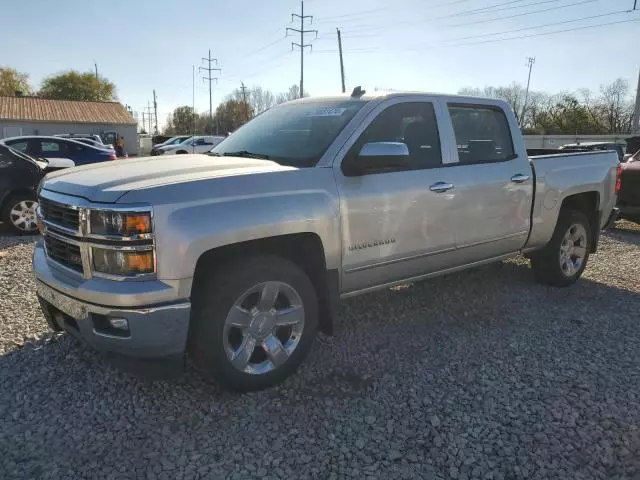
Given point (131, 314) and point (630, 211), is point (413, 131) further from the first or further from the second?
point (630, 211)

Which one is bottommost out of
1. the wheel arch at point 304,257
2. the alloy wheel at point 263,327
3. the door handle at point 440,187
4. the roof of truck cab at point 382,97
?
the alloy wheel at point 263,327

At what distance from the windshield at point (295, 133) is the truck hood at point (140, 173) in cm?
25

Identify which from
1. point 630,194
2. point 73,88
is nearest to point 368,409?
point 630,194

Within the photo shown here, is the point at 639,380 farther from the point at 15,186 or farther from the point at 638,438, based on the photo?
the point at 15,186

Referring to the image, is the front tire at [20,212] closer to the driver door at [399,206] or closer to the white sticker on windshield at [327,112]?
the white sticker on windshield at [327,112]

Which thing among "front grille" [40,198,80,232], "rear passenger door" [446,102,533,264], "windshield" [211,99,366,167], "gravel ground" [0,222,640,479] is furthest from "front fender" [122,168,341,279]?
"rear passenger door" [446,102,533,264]

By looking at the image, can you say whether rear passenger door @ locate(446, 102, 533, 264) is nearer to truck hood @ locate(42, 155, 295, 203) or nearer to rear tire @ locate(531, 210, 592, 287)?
rear tire @ locate(531, 210, 592, 287)

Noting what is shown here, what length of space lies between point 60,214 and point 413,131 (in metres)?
2.59

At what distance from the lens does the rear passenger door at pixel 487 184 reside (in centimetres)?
435

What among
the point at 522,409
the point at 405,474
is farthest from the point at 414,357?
the point at 405,474

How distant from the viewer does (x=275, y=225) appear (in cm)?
317

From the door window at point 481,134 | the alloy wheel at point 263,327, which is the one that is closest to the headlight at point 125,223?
the alloy wheel at point 263,327

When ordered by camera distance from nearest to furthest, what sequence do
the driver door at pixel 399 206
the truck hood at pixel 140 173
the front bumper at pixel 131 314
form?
the front bumper at pixel 131 314, the truck hood at pixel 140 173, the driver door at pixel 399 206

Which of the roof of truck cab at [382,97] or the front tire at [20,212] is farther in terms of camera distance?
the front tire at [20,212]
